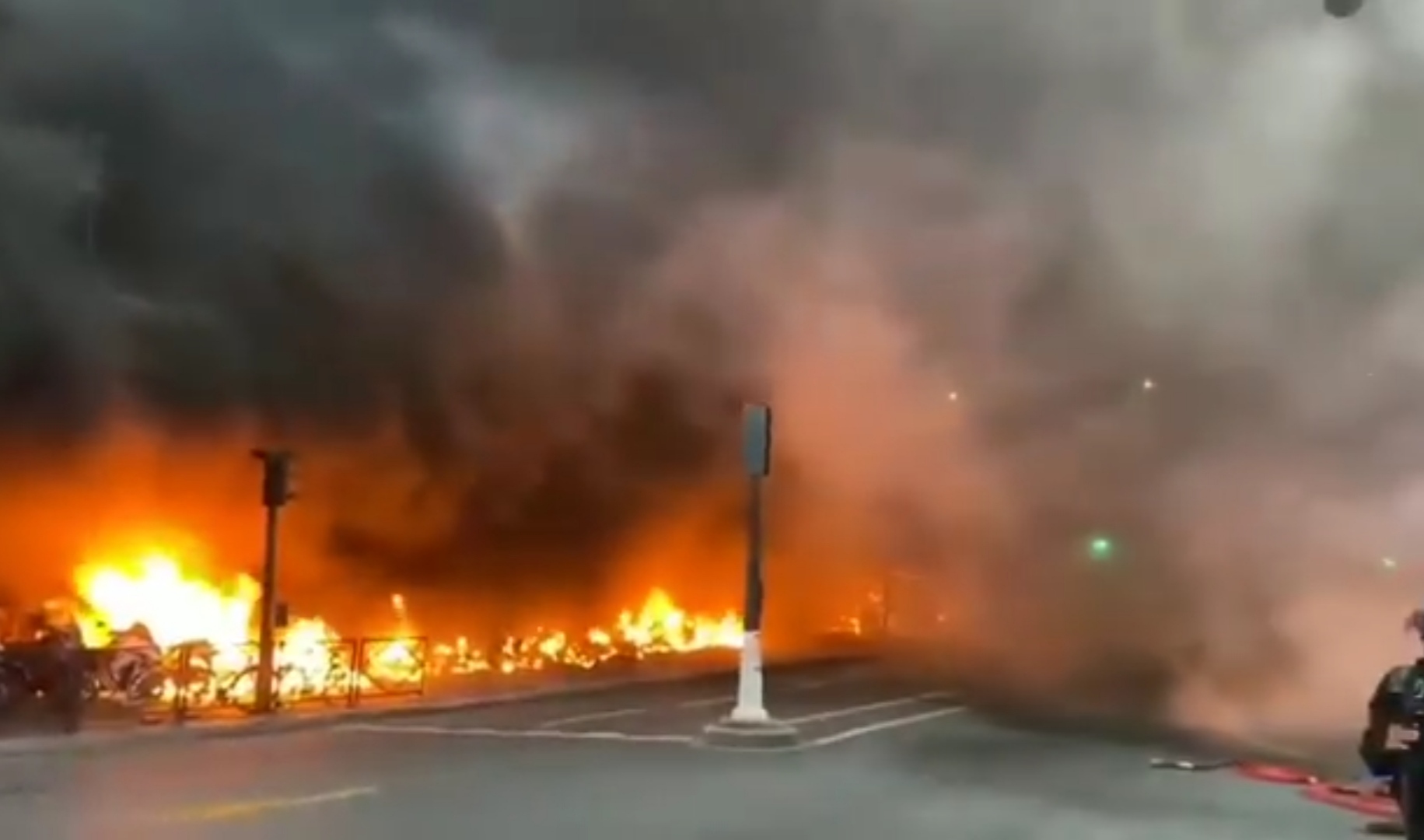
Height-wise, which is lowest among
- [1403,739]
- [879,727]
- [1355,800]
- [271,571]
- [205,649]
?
[1355,800]

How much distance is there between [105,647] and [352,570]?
22.4 feet

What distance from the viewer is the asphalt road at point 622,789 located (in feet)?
30.7

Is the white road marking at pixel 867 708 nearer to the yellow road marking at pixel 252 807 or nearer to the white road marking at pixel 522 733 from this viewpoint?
the white road marking at pixel 522 733

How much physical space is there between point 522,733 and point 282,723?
6.44ft

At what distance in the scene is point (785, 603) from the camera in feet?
103

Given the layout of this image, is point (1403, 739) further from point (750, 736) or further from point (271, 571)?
point (271, 571)

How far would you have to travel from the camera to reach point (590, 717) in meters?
Result: 16.8

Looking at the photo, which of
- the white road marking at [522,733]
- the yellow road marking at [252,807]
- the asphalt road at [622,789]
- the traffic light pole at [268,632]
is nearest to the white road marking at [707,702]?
the asphalt road at [622,789]

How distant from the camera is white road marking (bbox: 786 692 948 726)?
55.4ft

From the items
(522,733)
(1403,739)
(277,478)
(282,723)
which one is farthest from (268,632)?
(1403,739)

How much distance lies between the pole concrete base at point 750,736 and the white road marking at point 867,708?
121cm

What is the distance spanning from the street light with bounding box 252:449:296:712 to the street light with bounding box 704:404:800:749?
12.9 ft

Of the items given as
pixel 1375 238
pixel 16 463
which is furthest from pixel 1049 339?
pixel 16 463

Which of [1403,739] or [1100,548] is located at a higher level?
[1100,548]
